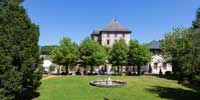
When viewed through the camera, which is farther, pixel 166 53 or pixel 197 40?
pixel 166 53

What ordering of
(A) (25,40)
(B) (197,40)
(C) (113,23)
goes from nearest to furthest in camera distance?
(A) (25,40) < (B) (197,40) < (C) (113,23)

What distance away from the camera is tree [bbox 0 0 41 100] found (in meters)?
20.1

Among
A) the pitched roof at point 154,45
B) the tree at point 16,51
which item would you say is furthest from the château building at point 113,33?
the tree at point 16,51

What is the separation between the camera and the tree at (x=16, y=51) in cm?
2009

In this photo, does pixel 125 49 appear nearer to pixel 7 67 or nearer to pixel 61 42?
pixel 61 42

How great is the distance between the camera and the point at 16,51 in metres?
21.3

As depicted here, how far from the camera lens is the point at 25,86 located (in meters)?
24.0

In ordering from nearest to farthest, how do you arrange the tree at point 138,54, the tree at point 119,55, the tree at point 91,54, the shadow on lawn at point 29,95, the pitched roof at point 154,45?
the shadow on lawn at point 29,95, the tree at point 91,54, the tree at point 119,55, the tree at point 138,54, the pitched roof at point 154,45

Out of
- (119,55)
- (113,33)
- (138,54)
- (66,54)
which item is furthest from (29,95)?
(113,33)

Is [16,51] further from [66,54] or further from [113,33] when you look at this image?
[113,33]

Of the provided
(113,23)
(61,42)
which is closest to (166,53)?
(61,42)

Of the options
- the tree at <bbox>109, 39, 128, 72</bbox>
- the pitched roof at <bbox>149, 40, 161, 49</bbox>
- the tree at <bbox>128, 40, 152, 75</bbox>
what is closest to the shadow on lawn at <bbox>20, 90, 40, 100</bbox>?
the tree at <bbox>109, 39, 128, 72</bbox>

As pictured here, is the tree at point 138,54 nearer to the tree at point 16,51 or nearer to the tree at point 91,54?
the tree at point 91,54

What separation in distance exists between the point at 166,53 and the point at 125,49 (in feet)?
25.2
